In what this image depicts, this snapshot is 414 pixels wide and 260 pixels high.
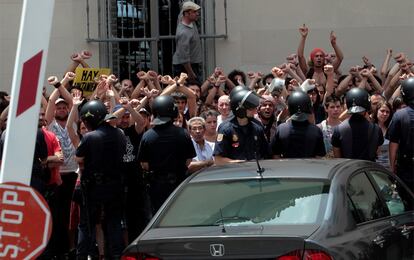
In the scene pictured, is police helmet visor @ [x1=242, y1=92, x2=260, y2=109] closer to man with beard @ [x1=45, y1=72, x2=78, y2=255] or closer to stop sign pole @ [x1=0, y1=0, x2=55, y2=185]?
man with beard @ [x1=45, y1=72, x2=78, y2=255]

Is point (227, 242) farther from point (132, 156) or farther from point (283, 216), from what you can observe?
point (132, 156)

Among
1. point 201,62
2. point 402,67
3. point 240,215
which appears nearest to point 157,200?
point 240,215

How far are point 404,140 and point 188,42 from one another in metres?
5.65

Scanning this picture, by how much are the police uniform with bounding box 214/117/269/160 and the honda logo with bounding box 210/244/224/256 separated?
11.0ft

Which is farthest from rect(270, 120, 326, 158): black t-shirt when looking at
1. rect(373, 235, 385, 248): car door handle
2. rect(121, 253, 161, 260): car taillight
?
rect(121, 253, 161, 260): car taillight

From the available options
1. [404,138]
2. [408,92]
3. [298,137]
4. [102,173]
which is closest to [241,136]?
[298,137]

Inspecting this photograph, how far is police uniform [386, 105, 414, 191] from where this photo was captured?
888cm

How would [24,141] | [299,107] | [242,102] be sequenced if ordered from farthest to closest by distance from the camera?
[299,107]
[242,102]
[24,141]

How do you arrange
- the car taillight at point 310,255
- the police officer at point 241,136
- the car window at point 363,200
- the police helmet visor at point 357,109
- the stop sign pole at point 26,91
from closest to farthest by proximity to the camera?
1. the stop sign pole at point 26,91
2. the car taillight at point 310,255
3. the car window at point 363,200
4. the police officer at point 241,136
5. the police helmet visor at point 357,109

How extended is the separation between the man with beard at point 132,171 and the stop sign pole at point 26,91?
17.4 ft

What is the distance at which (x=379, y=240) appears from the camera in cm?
575

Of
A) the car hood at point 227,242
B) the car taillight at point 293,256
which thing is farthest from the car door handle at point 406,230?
the car taillight at point 293,256

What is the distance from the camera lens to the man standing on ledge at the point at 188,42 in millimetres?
13680

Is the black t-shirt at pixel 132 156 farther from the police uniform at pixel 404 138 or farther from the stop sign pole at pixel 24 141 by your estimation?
the stop sign pole at pixel 24 141
